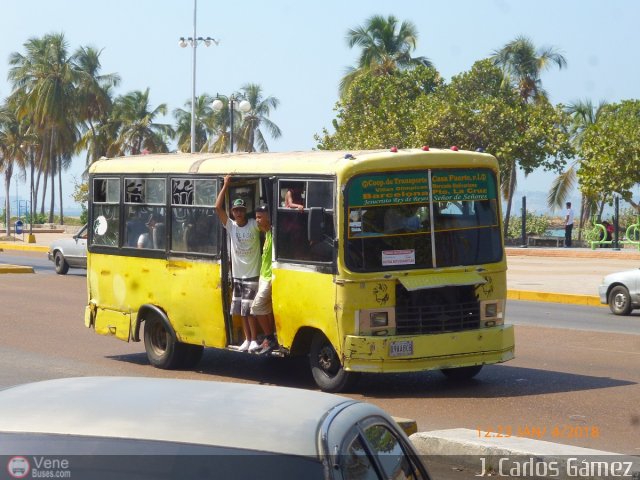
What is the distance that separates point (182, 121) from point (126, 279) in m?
84.7

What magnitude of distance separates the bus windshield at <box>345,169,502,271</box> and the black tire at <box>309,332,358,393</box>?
3.09 ft

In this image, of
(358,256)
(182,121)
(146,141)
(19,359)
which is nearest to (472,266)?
(358,256)

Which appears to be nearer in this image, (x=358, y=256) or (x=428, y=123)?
(x=358, y=256)

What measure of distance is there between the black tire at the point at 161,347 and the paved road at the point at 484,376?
14 centimetres

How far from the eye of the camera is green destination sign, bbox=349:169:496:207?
1107 cm

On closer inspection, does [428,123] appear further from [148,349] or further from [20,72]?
[20,72]

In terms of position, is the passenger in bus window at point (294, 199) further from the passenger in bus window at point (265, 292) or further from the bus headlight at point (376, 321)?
the bus headlight at point (376, 321)

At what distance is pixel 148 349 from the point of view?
13414 mm

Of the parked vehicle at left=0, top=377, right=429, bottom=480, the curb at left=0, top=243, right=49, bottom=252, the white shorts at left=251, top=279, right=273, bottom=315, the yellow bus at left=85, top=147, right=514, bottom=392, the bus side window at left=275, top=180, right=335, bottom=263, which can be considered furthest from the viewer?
the curb at left=0, top=243, right=49, bottom=252

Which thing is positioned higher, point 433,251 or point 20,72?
point 20,72

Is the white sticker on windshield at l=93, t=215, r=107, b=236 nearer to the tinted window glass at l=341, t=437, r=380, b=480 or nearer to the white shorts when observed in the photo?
the white shorts

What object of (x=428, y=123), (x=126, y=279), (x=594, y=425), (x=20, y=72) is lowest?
(x=594, y=425)

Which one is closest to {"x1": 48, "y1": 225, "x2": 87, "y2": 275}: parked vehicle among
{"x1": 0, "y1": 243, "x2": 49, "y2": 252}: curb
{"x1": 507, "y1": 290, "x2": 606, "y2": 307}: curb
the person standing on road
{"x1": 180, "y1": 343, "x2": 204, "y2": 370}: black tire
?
{"x1": 507, "y1": 290, "x2": 606, "y2": 307}: curb

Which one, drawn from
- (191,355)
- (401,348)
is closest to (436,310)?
(401,348)
